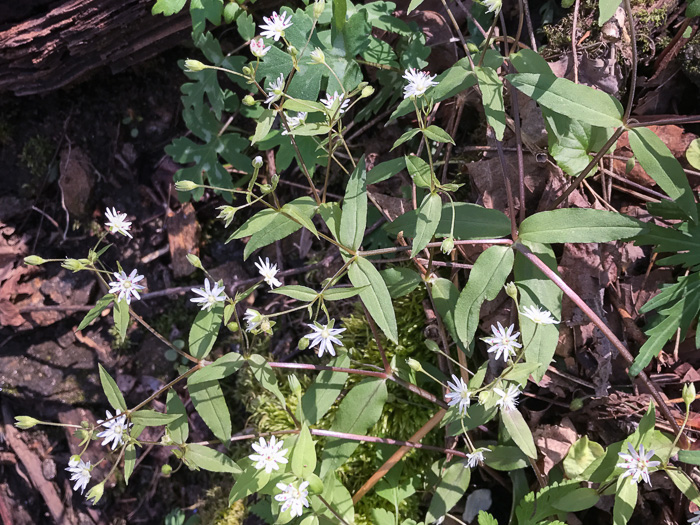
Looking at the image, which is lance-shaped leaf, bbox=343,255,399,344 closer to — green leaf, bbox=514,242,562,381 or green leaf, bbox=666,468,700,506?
green leaf, bbox=514,242,562,381

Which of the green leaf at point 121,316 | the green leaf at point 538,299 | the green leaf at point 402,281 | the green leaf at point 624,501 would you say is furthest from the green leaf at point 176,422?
the green leaf at point 624,501

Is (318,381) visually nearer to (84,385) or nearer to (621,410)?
(621,410)

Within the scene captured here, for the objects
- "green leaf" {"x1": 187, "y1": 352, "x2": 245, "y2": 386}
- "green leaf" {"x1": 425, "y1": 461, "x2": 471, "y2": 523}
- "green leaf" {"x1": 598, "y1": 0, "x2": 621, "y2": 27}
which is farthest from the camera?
"green leaf" {"x1": 425, "y1": 461, "x2": 471, "y2": 523}

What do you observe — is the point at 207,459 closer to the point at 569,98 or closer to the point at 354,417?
the point at 354,417

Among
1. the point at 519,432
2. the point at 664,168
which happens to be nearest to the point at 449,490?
the point at 519,432

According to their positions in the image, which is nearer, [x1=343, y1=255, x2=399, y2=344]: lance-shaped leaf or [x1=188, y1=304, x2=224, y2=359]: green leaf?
[x1=343, y1=255, x2=399, y2=344]: lance-shaped leaf

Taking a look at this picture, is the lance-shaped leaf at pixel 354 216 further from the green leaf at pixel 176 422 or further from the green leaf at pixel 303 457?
the green leaf at pixel 176 422

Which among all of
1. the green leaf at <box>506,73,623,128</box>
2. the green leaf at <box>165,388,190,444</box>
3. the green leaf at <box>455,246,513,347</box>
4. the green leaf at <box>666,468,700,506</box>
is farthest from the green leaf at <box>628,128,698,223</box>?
the green leaf at <box>165,388,190,444</box>
